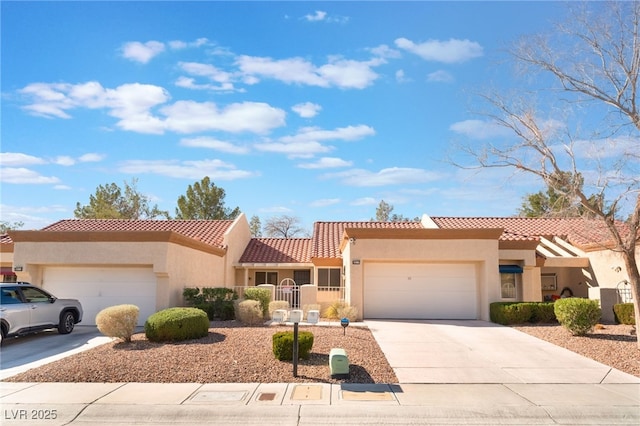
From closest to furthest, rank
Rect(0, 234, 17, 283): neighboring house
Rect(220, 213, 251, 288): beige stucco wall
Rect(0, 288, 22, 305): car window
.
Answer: Rect(0, 288, 22, 305): car window
Rect(0, 234, 17, 283): neighboring house
Rect(220, 213, 251, 288): beige stucco wall

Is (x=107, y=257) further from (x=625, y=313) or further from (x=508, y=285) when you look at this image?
(x=625, y=313)

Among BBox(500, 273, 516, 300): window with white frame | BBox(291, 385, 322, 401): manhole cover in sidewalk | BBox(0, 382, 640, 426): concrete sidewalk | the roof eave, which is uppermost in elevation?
the roof eave

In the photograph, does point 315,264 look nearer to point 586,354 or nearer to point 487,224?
point 487,224

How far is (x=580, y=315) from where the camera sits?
14.3m

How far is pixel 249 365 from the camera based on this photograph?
34.5ft

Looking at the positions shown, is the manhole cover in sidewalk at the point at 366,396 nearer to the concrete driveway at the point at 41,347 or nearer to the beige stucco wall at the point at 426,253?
the concrete driveway at the point at 41,347

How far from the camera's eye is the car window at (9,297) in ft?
43.4

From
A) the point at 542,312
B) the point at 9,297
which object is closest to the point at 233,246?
the point at 9,297

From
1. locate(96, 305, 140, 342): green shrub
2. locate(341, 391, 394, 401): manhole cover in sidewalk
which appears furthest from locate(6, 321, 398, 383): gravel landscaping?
locate(341, 391, 394, 401): manhole cover in sidewalk

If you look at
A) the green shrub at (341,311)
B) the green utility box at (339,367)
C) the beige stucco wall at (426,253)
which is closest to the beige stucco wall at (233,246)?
the green shrub at (341,311)

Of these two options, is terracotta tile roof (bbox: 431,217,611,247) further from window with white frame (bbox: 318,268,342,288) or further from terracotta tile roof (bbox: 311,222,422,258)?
window with white frame (bbox: 318,268,342,288)

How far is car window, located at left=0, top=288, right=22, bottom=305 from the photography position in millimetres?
13228

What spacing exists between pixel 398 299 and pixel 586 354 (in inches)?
289

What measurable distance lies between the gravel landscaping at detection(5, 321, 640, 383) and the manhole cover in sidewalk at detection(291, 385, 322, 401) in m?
0.48
